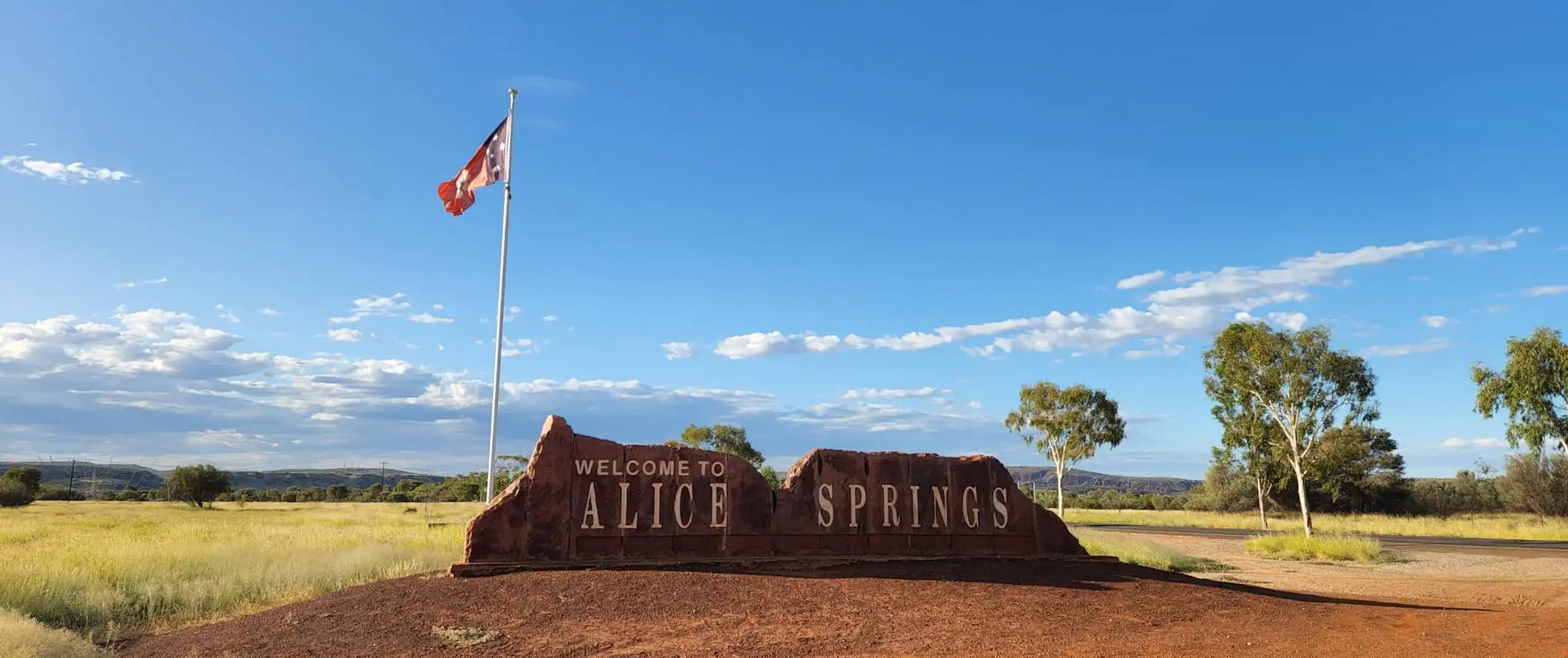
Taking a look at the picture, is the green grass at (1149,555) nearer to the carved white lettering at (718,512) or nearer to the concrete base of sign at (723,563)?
the concrete base of sign at (723,563)

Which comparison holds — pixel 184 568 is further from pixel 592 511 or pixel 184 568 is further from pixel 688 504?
pixel 688 504

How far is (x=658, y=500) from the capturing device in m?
12.8

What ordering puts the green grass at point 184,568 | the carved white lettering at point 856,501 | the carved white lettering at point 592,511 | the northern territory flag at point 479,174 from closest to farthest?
the green grass at point 184,568 → the carved white lettering at point 592,511 → the carved white lettering at point 856,501 → the northern territory flag at point 479,174

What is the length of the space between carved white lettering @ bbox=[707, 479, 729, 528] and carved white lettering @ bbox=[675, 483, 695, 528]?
0.28 m

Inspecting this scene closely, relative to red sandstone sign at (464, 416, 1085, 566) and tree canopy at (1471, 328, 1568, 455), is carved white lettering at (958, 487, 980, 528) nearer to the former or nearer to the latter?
red sandstone sign at (464, 416, 1085, 566)

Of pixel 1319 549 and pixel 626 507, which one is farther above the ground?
pixel 626 507

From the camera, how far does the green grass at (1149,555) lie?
19.3 metres

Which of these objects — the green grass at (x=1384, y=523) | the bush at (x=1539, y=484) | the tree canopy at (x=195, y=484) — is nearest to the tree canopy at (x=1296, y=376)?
the green grass at (x=1384, y=523)

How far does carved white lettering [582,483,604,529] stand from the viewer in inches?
492

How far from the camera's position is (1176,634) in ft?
31.3

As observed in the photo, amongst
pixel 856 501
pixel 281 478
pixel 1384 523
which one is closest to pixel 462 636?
pixel 856 501

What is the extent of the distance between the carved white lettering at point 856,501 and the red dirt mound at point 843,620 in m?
1.02

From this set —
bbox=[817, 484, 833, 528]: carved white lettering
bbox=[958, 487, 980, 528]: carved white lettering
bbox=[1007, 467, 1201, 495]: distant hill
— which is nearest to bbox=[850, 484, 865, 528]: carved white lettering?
bbox=[817, 484, 833, 528]: carved white lettering

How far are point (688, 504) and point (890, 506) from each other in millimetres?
3019
